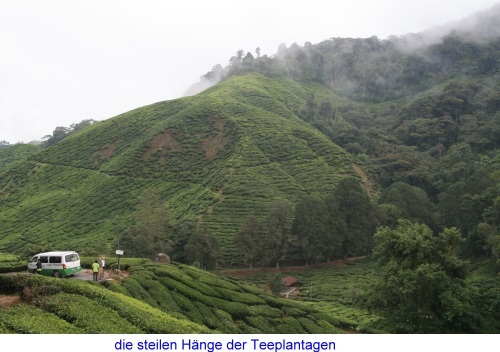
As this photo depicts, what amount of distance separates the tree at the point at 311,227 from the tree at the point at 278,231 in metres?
1.73

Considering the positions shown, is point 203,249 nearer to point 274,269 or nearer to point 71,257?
point 274,269

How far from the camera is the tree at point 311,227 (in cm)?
6153

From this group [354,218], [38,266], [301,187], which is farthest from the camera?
[301,187]

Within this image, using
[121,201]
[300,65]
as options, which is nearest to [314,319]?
[121,201]

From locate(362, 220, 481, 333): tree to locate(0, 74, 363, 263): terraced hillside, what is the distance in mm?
30589

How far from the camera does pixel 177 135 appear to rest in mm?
99625

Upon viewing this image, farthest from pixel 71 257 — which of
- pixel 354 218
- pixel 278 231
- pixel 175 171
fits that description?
pixel 175 171

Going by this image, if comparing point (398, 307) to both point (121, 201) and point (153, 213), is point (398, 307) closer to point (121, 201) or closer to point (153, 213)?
point (153, 213)

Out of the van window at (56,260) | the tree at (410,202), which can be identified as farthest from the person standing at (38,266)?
the tree at (410,202)

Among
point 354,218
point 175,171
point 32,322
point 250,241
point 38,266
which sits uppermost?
point 175,171

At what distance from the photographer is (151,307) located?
20.4 metres

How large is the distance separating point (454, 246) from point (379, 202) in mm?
42721

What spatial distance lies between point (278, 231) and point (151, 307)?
4084cm

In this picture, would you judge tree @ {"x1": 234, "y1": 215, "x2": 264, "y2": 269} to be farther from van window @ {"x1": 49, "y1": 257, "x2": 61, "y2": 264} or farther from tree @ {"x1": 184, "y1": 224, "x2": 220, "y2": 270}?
van window @ {"x1": 49, "y1": 257, "x2": 61, "y2": 264}
